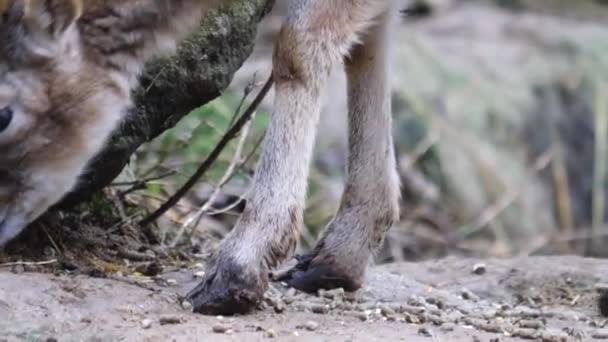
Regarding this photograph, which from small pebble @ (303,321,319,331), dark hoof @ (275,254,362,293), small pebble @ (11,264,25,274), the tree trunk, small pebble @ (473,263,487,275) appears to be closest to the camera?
small pebble @ (303,321,319,331)

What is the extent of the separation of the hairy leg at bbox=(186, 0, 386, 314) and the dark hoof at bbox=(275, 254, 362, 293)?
0.47 m

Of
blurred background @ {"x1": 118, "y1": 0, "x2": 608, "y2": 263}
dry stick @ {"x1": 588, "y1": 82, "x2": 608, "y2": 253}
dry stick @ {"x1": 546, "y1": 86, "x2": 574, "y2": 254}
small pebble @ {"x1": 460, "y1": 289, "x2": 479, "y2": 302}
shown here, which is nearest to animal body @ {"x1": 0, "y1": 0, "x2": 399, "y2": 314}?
small pebble @ {"x1": 460, "y1": 289, "x2": 479, "y2": 302}

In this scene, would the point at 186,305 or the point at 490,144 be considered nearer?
the point at 186,305

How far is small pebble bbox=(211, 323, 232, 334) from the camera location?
4277 millimetres

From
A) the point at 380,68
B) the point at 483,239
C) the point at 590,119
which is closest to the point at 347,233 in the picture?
the point at 380,68

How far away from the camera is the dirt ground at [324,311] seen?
4.26 metres

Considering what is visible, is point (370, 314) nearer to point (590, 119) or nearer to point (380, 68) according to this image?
point (380, 68)

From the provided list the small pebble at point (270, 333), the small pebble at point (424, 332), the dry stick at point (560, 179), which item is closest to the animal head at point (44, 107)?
the small pebble at point (270, 333)

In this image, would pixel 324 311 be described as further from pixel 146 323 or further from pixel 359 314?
pixel 146 323

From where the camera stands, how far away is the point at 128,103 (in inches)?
194

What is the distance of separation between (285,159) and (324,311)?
573mm

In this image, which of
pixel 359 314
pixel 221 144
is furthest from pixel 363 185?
pixel 359 314

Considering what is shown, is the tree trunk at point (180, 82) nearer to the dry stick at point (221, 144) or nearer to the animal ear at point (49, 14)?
the dry stick at point (221, 144)

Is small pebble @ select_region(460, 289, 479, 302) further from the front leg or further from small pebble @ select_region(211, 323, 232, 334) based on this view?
small pebble @ select_region(211, 323, 232, 334)
